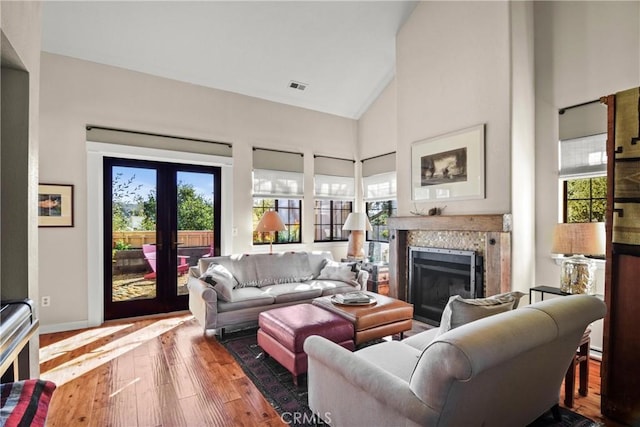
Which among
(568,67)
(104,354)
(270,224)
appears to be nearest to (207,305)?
(104,354)

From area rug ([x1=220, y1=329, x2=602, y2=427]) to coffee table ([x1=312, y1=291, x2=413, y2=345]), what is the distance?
650 millimetres

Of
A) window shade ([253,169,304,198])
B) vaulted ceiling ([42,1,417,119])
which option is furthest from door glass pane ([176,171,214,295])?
vaulted ceiling ([42,1,417,119])

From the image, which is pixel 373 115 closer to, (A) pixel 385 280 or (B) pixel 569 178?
(A) pixel 385 280

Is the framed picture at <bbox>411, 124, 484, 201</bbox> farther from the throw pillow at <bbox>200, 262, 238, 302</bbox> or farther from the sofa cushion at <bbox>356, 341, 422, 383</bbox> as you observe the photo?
the throw pillow at <bbox>200, 262, 238, 302</bbox>

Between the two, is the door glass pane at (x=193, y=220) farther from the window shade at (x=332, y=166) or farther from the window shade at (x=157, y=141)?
the window shade at (x=332, y=166)

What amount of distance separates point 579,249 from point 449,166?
1596mm

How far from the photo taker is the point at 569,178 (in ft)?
10.7

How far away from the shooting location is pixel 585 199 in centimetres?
322

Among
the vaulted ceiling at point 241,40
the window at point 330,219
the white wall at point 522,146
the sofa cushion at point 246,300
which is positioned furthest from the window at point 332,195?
the white wall at point 522,146

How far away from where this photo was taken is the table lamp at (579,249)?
8.19 feet

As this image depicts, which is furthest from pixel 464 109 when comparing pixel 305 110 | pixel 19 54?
pixel 19 54

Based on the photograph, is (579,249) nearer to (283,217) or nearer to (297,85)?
(283,217)

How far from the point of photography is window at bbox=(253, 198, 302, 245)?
5.23 m

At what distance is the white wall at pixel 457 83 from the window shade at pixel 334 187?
164cm
